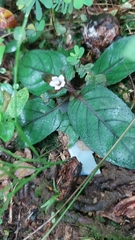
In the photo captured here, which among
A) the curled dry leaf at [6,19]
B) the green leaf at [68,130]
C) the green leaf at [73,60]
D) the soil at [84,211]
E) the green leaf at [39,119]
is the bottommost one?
the soil at [84,211]

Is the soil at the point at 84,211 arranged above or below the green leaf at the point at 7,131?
below

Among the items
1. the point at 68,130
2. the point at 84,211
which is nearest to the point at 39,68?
the point at 68,130

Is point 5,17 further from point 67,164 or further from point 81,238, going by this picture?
point 81,238

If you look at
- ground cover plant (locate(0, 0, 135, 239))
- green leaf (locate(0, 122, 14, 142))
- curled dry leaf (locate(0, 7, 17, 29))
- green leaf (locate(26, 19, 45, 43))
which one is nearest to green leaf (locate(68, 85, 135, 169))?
ground cover plant (locate(0, 0, 135, 239))

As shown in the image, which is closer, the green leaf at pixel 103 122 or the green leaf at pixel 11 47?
the green leaf at pixel 103 122

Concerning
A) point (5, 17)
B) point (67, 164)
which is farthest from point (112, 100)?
point (5, 17)

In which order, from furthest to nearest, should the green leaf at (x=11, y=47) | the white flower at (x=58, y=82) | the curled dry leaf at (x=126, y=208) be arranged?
the green leaf at (x=11, y=47) < the white flower at (x=58, y=82) < the curled dry leaf at (x=126, y=208)

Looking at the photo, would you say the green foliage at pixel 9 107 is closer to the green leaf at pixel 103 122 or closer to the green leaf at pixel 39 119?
the green leaf at pixel 39 119

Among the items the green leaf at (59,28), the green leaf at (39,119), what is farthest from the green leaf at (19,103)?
the green leaf at (59,28)

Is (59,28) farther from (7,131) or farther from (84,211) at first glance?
(84,211)
